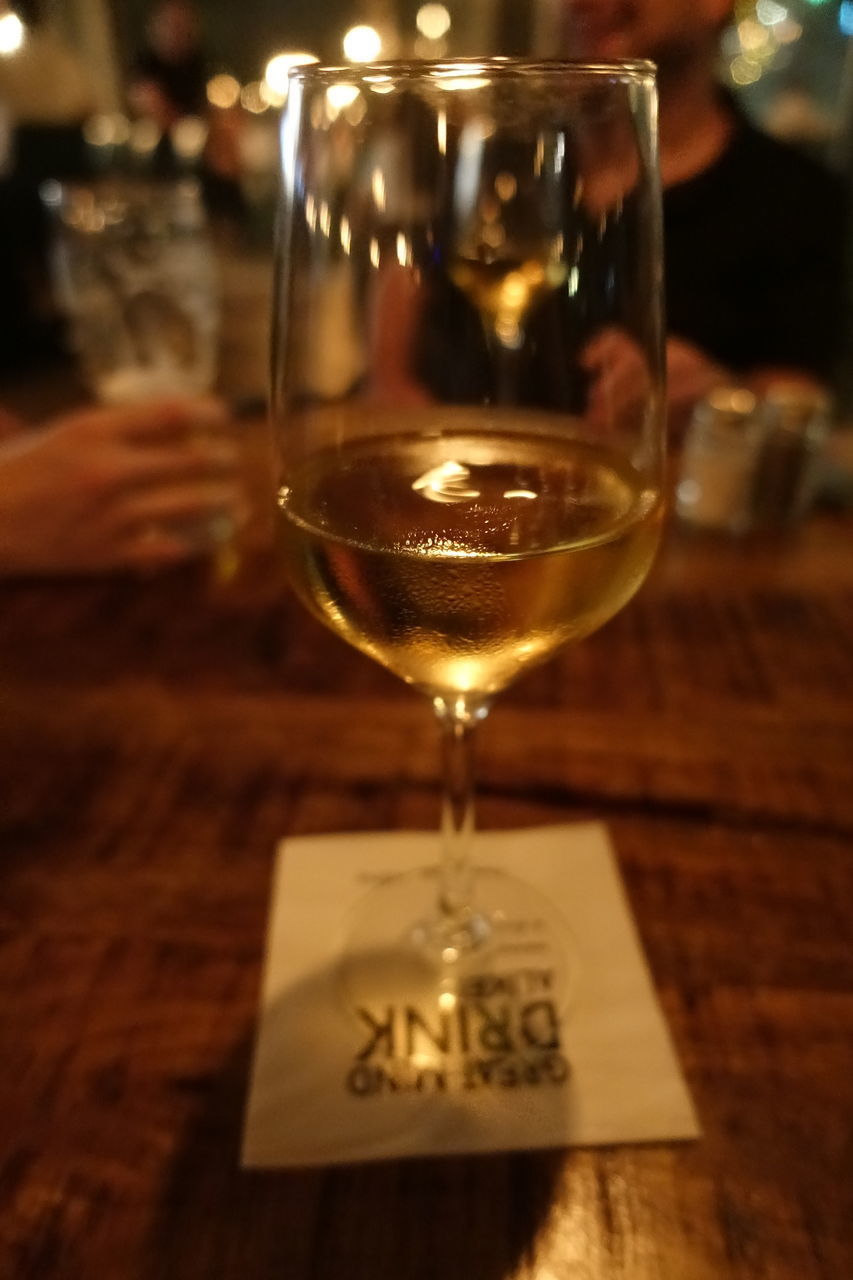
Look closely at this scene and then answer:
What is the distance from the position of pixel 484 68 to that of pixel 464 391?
19 cm

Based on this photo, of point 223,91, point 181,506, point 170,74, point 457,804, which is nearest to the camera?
point 457,804

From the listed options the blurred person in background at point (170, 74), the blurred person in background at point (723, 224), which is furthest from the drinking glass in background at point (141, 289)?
the blurred person in background at point (170, 74)

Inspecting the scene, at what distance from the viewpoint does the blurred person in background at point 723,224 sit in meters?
0.69

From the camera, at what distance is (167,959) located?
56cm

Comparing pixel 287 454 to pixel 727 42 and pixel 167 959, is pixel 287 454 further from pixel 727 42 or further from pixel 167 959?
pixel 727 42

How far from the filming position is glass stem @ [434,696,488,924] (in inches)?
21.8

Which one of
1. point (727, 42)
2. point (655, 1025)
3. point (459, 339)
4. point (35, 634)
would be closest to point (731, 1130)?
point (655, 1025)

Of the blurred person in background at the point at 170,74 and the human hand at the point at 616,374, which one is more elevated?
the blurred person in background at the point at 170,74

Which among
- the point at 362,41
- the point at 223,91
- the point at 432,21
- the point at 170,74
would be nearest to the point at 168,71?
the point at 170,74

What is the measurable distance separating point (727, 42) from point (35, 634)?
101cm

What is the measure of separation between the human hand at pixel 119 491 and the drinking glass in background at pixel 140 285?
0.77ft

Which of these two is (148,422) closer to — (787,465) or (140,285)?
(140,285)

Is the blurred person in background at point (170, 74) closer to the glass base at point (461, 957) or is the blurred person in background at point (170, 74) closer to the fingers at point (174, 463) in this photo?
the fingers at point (174, 463)

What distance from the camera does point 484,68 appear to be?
435 mm
